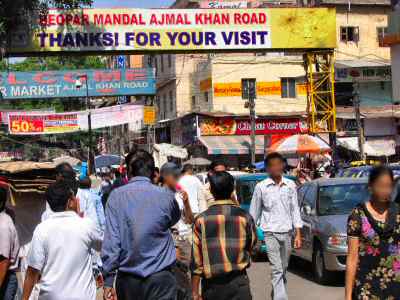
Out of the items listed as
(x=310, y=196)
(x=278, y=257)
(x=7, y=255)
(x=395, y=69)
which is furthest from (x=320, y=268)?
(x=395, y=69)

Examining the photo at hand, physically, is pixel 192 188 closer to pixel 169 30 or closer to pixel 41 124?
pixel 169 30

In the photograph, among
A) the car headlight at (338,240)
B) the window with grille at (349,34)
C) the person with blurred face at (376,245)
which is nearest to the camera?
the person with blurred face at (376,245)

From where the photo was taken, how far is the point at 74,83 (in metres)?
45.7

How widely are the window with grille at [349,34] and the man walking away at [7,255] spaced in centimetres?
3968

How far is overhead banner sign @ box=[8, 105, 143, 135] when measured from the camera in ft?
143

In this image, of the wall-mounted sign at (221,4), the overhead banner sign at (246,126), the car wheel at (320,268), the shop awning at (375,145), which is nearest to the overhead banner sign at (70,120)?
the overhead banner sign at (246,126)

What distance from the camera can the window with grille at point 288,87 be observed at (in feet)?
136

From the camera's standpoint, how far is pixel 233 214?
5734 millimetres

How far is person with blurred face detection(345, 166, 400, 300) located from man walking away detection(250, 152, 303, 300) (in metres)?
3.61

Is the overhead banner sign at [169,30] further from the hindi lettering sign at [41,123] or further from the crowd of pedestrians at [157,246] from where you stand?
the hindi lettering sign at [41,123]

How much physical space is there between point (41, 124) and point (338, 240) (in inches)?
1456

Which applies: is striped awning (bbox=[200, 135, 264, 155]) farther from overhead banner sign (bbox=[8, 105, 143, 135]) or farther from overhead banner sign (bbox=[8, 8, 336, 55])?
overhead banner sign (bbox=[8, 8, 336, 55])

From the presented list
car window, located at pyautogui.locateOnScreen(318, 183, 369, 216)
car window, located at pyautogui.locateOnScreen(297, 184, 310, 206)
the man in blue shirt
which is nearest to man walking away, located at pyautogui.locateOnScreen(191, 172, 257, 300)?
the man in blue shirt

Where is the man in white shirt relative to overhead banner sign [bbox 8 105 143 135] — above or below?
below
